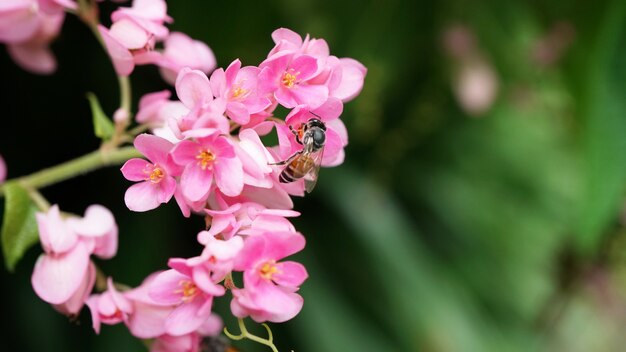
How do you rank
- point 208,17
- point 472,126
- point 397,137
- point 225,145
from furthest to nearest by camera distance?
point 472,126
point 397,137
point 208,17
point 225,145

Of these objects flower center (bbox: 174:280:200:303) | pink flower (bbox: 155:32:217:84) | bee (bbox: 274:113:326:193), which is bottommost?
flower center (bbox: 174:280:200:303)

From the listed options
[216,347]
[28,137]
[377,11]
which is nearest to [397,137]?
[377,11]

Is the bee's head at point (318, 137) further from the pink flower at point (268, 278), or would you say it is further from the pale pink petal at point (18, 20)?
the pale pink petal at point (18, 20)

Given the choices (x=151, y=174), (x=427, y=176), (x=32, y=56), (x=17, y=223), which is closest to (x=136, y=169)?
(x=151, y=174)

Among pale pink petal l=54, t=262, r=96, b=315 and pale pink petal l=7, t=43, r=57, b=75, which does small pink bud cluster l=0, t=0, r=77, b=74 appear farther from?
pale pink petal l=54, t=262, r=96, b=315

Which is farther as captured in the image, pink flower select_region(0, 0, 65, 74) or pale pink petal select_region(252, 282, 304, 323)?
pink flower select_region(0, 0, 65, 74)

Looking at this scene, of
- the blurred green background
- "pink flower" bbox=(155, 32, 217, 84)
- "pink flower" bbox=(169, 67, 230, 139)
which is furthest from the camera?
the blurred green background

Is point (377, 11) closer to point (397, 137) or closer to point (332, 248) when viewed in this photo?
point (397, 137)

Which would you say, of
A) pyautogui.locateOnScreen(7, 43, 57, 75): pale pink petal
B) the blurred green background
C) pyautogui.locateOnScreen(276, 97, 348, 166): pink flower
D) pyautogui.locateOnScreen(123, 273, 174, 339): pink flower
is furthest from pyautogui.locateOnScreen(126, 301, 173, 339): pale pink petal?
the blurred green background
